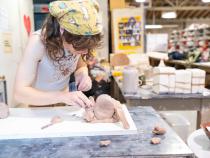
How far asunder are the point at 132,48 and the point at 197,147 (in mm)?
4061

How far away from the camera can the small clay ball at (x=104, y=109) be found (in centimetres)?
107

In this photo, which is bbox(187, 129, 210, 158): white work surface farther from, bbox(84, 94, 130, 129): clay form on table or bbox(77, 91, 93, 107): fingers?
bbox(77, 91, 93, 107): fingers

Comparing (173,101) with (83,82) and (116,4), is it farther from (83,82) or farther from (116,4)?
(116,4)

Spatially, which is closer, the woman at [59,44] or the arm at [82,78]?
the woman at [59,44]

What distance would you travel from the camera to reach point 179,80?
1994 mm

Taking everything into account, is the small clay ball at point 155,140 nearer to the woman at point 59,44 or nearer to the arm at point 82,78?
the woman at point 59,44

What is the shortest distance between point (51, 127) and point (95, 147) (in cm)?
25

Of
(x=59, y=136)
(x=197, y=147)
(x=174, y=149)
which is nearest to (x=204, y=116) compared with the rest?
(x=197, y=147)

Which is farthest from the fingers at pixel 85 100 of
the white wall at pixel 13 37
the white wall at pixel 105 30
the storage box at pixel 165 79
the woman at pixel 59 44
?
the white wall at pixel 105 30

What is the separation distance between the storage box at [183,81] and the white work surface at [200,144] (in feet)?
2.91

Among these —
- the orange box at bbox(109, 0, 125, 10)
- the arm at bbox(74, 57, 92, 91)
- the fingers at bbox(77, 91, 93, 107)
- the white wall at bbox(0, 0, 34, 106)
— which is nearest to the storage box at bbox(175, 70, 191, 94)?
the arm at bbox(74, 57, 92, 91)

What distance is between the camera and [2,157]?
77 cm

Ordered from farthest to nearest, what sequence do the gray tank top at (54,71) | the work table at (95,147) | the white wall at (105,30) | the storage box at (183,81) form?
the white wall at (105,30), the storage box at (183,81), the gray tank top at (54,71), the work table at (95,147)

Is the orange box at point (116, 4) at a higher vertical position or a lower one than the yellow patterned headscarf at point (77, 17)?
higher
